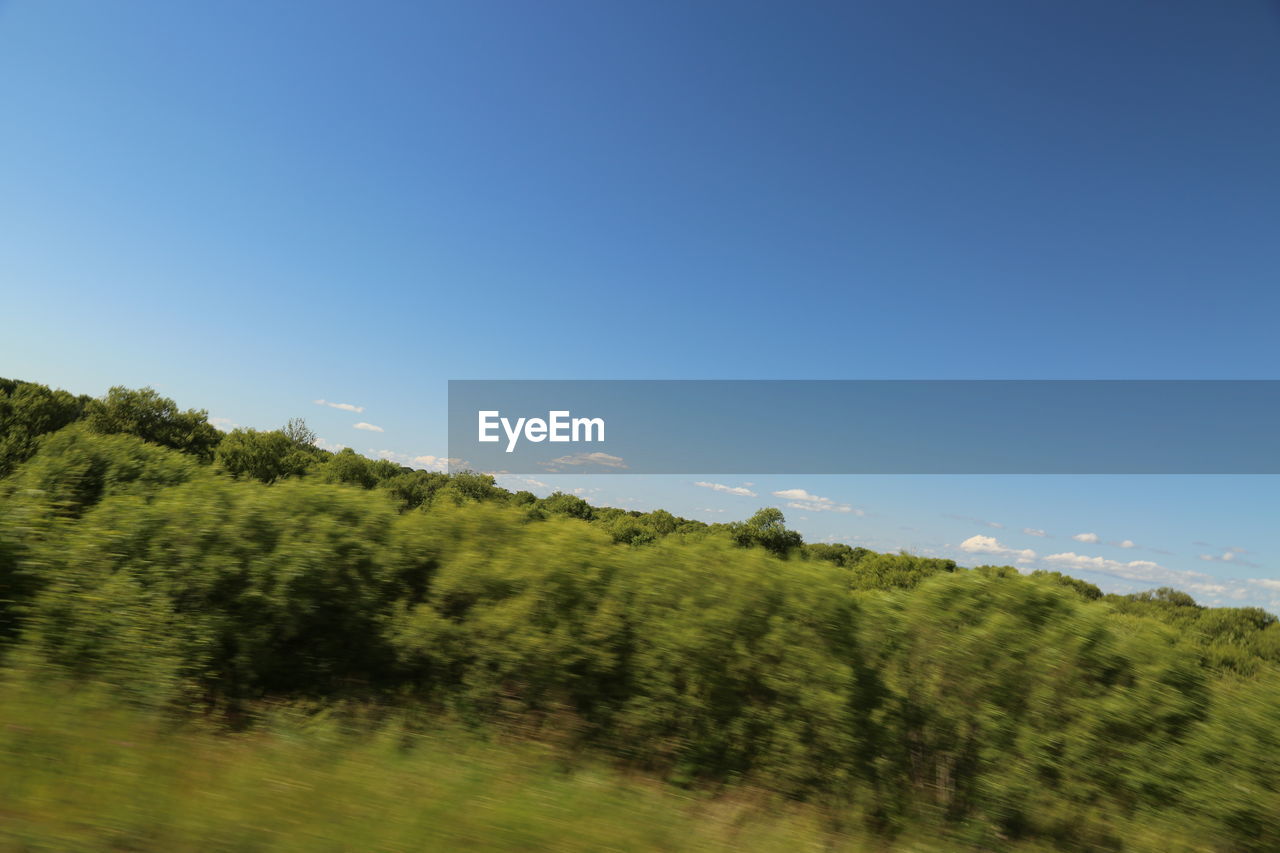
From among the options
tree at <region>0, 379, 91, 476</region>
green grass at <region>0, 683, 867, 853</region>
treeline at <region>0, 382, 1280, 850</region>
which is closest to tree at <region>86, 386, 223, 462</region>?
tree at <region>0, 379, 91, 476</region>

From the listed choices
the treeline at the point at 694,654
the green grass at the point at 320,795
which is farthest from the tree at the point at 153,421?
the green grass at the point at 320,795

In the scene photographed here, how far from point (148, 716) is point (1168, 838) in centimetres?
1001

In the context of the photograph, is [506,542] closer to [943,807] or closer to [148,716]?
[148,716]

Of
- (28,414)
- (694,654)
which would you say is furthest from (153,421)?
(694,654)

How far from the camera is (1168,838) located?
604 centimetres

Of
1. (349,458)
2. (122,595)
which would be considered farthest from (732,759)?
(349,458)

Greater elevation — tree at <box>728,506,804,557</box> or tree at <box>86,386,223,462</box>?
tree at <box>86,386,223,462</box>

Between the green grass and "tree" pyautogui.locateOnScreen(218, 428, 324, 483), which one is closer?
the green grass

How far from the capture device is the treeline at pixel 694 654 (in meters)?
6.60

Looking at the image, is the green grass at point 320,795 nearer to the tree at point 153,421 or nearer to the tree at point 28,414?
the tree at point 28,414

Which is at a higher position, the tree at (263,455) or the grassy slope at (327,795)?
the tree at (263,455)

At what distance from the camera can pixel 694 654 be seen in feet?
25.1

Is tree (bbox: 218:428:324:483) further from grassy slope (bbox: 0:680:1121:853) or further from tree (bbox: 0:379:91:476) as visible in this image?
grassy slope (bbox: 0:680:1121:853)

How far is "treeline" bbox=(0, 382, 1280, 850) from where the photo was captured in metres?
6.60
